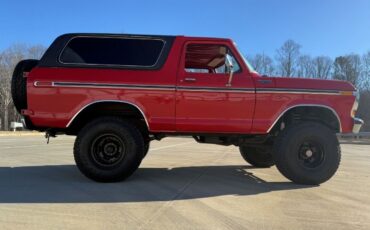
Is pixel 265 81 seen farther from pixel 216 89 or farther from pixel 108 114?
pixel 108 114

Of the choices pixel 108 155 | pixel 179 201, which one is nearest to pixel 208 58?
pixel 108 155

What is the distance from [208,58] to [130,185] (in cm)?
304

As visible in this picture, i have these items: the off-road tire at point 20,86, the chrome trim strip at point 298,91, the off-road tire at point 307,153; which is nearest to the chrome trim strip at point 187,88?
the chrome trim strip at point 298,91

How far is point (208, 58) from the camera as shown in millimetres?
9148

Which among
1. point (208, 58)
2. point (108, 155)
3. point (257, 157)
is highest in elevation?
point (208, 58)

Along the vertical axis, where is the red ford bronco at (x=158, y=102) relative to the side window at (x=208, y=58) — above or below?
below

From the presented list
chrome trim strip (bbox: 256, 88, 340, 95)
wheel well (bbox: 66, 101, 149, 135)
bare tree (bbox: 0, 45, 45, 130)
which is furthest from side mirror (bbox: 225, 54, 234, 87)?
bare tree (bbox: 0, 45, 45, 130)

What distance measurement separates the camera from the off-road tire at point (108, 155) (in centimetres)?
760

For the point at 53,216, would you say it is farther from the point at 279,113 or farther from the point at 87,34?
the point at 279,113

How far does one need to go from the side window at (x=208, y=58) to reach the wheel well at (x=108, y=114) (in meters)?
1.14

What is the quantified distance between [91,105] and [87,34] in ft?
4.06

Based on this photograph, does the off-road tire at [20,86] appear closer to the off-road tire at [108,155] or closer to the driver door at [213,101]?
the off-road tire at [108,155]

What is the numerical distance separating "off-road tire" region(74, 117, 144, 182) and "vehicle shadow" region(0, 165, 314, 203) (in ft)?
0.60

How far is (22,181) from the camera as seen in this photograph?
7656 millimetres
